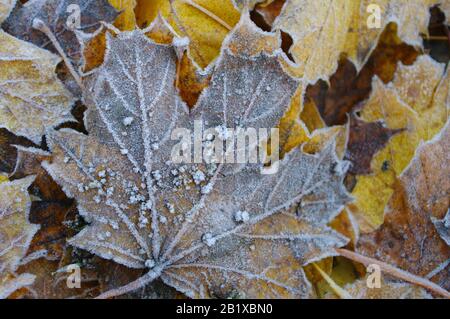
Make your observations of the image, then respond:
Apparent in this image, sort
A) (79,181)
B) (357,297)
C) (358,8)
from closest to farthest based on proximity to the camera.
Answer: (79,181)
(357,297)
(358,8)

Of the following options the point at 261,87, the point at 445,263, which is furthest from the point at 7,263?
the point at 445,263

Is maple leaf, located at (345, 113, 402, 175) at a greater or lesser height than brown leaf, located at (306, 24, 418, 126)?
lesser

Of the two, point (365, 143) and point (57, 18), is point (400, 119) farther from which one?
point (57, 18)

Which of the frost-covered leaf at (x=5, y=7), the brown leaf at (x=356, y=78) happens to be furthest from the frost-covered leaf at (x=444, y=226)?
the frost-covered leaf at (x=5, y=7)

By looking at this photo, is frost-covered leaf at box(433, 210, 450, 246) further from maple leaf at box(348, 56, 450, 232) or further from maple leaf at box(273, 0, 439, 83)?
maple leaf at box(273, 0, 439, 83)

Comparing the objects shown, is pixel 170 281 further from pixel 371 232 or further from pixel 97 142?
pixel 371 232

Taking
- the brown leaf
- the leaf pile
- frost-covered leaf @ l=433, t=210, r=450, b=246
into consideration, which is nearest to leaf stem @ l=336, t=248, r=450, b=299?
the leaf pile

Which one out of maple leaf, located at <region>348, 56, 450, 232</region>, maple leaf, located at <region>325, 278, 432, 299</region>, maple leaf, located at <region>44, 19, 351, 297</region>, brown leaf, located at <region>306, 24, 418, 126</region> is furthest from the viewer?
brown leaf, located at <region>306, 24, 418, 126</region>
